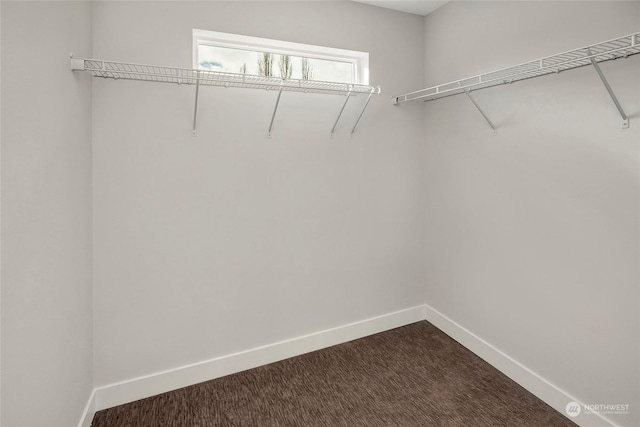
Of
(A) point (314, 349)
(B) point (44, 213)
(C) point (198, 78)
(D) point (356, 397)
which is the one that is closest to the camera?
(B) point (44, 213)

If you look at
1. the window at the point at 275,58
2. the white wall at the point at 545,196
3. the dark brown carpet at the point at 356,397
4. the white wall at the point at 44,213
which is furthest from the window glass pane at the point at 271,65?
the dark brown carpet at the point at 356,397

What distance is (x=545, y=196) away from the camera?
195 cm

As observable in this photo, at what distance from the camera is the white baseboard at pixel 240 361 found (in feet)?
6.59

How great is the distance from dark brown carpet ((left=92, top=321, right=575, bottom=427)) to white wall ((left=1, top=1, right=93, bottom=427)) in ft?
1.75

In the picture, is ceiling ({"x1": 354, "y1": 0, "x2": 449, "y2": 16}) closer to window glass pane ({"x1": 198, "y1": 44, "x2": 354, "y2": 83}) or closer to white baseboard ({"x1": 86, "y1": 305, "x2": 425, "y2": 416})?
window glass pane ({"x1": 198, "y1": 44, "x2": 354, "y2": 83})

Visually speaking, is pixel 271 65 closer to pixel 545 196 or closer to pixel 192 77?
pixel 192 77

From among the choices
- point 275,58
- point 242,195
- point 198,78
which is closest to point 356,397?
point 242,195

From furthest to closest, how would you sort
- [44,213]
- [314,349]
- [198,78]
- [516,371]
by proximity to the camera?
[314,349] < [516,371] < [198,78] < [44,213]

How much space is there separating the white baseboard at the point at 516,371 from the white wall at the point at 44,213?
234 centimetres

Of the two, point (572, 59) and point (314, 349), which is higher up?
point (572, 59)

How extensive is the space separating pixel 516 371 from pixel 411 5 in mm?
2531

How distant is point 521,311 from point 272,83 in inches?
80.2

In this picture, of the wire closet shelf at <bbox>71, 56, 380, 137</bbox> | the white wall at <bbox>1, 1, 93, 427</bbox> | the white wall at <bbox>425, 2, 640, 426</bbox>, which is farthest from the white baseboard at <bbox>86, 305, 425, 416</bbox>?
the wire closet shelf at <bbox>71, 56, 380, 137</bbox>

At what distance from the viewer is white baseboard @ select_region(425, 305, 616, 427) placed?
71.7 inches
